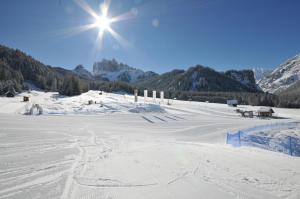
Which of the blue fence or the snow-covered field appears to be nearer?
the snow-covered field

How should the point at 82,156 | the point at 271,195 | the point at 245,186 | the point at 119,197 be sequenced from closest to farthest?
the point at 119,197 → the point at 271,195 → the point at 245,186 → the point at 82,156

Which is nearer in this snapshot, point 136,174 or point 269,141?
point 136,174

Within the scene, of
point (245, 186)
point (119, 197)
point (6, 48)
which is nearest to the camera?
point (119, 197)

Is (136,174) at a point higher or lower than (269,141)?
higher

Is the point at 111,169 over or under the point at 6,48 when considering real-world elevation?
under

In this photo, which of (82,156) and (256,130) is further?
(256,130)

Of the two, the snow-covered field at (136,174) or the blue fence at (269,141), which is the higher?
the snow-covered field at (136,174)

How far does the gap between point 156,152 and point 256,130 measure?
22846mm

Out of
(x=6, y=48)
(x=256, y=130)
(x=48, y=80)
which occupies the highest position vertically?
(x=6, y=48)

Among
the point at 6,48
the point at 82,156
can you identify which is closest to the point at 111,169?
the point at 82,156

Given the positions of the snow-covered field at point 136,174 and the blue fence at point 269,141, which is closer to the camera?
the snow-covered field at point 136,174

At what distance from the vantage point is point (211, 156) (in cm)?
1273

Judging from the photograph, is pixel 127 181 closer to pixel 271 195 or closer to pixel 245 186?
pixel 245 186

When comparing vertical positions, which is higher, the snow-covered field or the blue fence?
the snow-covered field
